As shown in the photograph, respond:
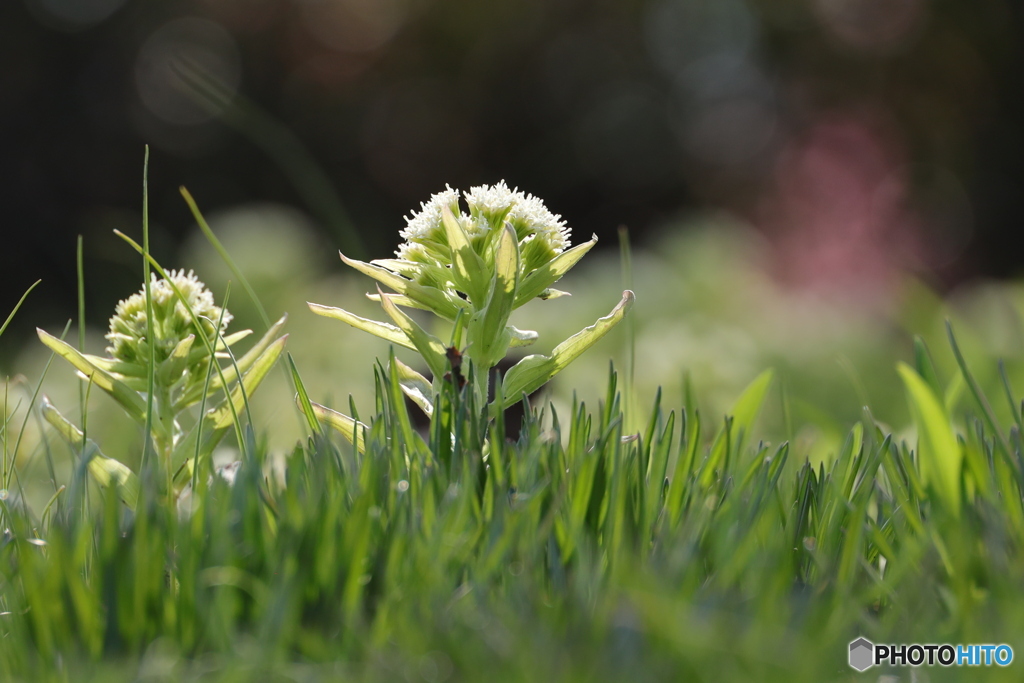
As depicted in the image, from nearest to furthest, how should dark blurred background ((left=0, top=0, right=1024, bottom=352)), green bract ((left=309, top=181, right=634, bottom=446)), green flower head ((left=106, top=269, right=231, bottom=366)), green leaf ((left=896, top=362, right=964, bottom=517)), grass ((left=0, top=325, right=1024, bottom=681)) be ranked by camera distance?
1. grass ((left=0, top=325, right=1024, bottom=681))
2. green leaf ((left=896, top=362, right=964, bottom=517))
3. green bract ((left=309, top=181, right=634, bottom=446))
4. green flower head ((left=106, top=269, right=231, bottom=366))
5. dark blurred background ((left=0, top=0, right=1024, bottom=352))

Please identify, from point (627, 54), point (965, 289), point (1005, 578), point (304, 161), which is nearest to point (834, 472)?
point (1005, 578)

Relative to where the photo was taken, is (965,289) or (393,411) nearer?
(393,411)

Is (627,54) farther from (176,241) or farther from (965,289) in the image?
(176,241)

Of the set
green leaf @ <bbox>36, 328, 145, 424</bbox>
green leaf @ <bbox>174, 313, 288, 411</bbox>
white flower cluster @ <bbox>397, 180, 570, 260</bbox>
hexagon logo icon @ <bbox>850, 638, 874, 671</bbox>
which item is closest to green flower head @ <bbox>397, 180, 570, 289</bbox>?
white flower cluster @ <bbox>397, 180, 570, 260</bbox>

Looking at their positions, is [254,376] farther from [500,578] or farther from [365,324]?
[500,578]

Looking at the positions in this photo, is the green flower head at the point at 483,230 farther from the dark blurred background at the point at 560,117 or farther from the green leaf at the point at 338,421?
the dark blurred background at the point at 560,117

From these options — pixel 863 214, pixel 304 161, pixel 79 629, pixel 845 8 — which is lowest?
pixel 79 629

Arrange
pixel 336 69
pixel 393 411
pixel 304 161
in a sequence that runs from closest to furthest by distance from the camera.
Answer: pixel 393 411 → pixel 304 161 → pixel 336 69

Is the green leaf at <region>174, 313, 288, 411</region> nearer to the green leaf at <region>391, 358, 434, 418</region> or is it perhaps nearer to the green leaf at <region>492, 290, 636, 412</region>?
the green leaf at <region>391, 358, 434, 418</region>
